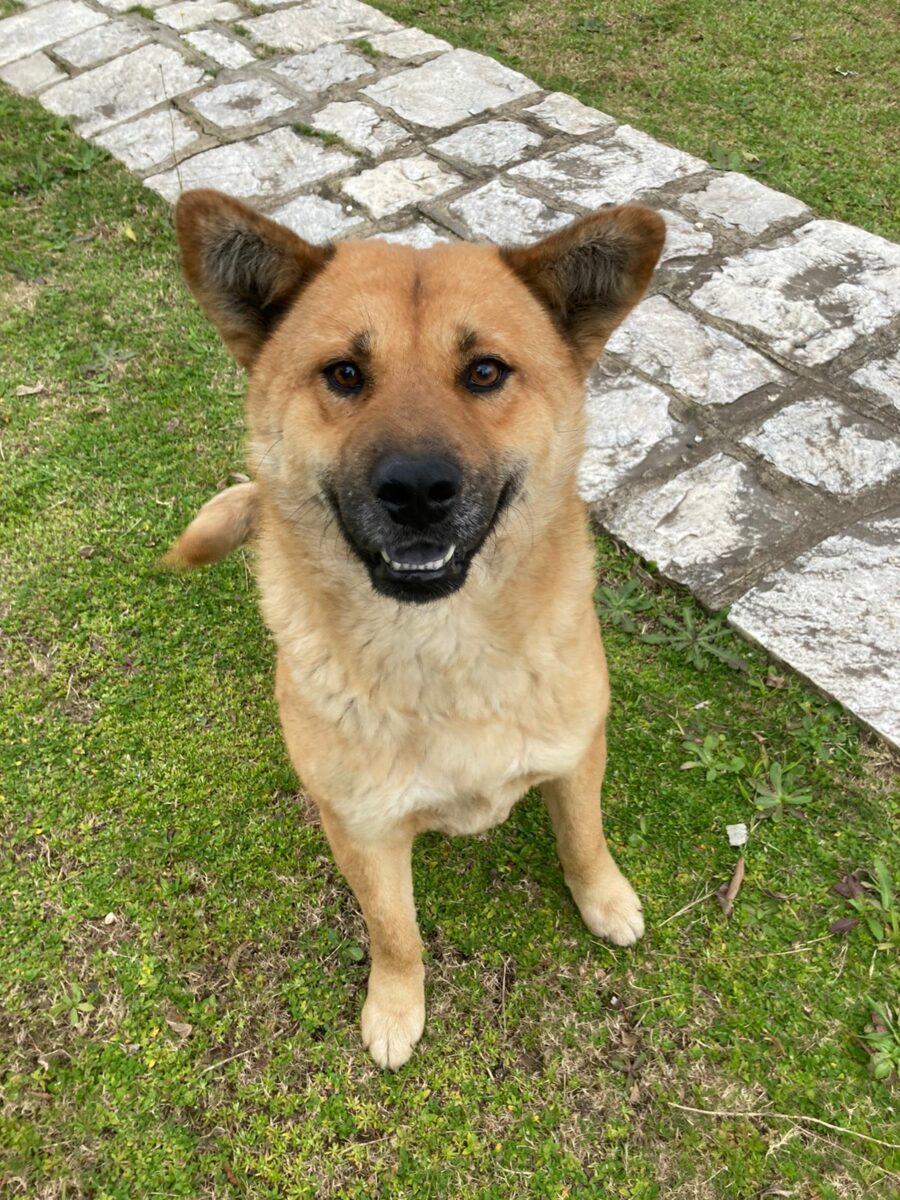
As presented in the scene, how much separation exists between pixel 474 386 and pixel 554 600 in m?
0.59

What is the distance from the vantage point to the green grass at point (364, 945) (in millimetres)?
2422

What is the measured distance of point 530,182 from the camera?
538cm

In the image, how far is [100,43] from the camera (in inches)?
270

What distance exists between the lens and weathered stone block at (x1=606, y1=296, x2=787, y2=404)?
4215mm

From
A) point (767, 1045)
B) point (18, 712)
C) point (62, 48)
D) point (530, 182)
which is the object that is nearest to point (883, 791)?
point (767, 1045)

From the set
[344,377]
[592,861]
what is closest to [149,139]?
[344,377]

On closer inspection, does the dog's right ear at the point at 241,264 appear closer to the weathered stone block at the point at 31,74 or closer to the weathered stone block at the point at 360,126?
the weathered stone block at the point at 360,126

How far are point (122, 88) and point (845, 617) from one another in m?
6.37

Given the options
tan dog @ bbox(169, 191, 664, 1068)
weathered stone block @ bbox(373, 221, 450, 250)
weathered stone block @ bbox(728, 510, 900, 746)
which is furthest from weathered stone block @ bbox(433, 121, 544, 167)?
tan dog @ bbox(169, 191, 664, 1068)

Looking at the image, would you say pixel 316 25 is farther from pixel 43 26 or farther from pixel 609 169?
pixel 609 169

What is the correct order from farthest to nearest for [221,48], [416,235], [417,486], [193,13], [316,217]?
[193,13]
[221,48]
[316,217]
[416,235]
[417,486]

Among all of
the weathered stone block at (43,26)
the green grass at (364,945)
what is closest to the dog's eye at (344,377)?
the green grass at (364,945)

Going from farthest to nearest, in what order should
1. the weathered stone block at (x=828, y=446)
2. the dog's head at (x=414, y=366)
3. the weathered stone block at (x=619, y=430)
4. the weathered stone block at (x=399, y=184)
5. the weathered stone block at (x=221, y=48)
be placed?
the weathered stone block at (x=221, y=48), the weathered stone block at (x=399, y=184), the weathered stone block at (x=619, y=430), the weathered stone block at (x=828, y=446), the dog's head at (x=414, y=366)

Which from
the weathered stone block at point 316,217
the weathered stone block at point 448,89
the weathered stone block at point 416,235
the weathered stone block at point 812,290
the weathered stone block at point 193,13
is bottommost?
the weathered stone block at point 812,290
